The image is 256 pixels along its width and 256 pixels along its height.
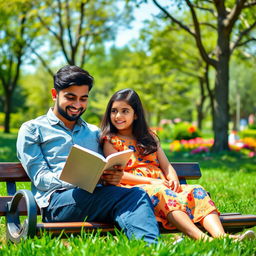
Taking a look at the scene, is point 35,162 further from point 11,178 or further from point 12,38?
point 12,38

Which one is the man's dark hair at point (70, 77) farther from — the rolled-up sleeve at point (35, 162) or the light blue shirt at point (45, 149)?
the rolled-up sleeve at point (35, 162)

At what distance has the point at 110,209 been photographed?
3436 mm

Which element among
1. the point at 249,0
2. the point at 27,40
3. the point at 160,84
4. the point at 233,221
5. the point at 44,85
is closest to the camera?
the point at 233,221

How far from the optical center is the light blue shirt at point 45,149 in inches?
143

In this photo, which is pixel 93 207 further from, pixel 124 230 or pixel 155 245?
pixel 155 245

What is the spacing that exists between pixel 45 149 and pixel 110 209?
28.6 inches

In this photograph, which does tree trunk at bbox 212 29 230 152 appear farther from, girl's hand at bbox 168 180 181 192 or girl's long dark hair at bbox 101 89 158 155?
girl's hand at bbox 168 180 181 192

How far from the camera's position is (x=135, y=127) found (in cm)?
429

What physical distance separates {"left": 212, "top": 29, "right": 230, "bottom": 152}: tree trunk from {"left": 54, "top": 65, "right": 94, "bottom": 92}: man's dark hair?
10.1 meters

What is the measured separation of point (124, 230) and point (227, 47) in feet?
35.3

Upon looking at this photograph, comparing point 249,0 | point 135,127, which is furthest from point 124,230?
point 249,0

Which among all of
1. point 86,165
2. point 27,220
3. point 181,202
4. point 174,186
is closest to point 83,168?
point 86,165

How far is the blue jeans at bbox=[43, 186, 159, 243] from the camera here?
321cm

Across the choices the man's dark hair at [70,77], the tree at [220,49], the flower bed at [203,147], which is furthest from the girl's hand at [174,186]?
the flower bed at [203,147]
